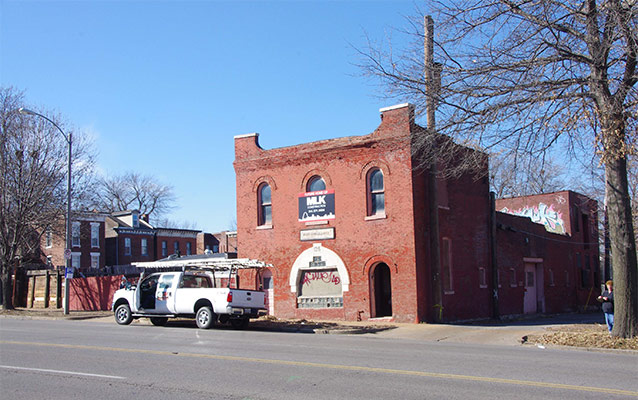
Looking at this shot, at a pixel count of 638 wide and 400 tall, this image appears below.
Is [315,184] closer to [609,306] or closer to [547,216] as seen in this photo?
[609,306]

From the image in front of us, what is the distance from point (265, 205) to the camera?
2605 cm

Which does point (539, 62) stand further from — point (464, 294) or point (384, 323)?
point (464, 294)

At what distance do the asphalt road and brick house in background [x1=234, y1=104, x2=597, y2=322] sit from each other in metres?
7.55

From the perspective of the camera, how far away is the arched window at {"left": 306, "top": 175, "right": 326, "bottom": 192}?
80.4ft

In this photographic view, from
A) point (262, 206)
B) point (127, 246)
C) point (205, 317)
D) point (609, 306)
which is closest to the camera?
point (609, 306)

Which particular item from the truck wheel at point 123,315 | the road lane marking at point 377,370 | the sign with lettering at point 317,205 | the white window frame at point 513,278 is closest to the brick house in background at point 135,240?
the sign with lettering at point 317,205

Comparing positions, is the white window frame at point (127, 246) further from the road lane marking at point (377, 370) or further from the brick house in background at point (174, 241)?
the road lane marking at point (377, 370)

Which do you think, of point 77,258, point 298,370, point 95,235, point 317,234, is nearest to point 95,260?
point 77,258

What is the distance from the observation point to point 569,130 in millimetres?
14258

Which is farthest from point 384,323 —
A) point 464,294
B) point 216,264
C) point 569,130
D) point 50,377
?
point 50,377

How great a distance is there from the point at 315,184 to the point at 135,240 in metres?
36.7

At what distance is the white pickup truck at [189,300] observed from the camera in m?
19.1

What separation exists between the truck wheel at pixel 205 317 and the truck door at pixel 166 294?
1.13 metres

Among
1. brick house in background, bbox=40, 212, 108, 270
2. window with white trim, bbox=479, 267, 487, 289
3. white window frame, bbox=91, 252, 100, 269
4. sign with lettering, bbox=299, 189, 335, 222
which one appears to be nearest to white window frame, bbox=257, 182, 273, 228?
sign with lettering, bbox=299, 189, 335, 222
